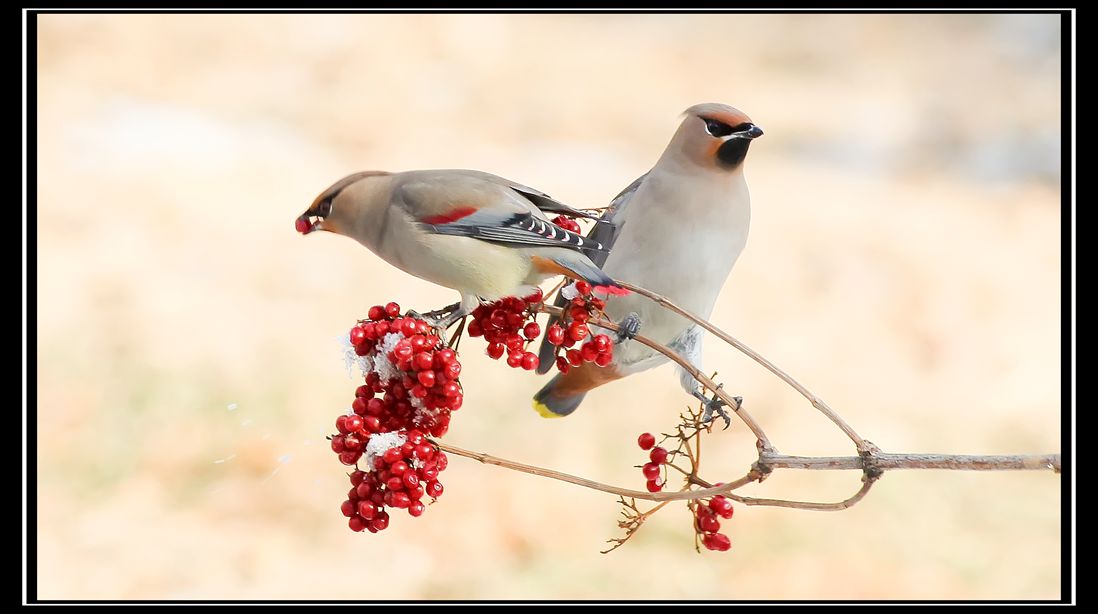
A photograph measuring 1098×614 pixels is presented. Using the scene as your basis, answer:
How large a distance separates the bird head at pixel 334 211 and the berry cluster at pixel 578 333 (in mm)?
326

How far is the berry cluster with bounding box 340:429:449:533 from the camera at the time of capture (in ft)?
4.35

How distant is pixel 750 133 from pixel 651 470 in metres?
0.54

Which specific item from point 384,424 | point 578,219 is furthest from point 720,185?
point 384,424

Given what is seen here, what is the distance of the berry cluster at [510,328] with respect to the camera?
1.45 m

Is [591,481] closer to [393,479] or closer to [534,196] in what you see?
[393,479]

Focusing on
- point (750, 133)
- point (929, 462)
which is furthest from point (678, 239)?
point (929, 462)

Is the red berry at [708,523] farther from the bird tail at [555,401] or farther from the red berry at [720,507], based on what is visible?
the bird tail at [555,401]

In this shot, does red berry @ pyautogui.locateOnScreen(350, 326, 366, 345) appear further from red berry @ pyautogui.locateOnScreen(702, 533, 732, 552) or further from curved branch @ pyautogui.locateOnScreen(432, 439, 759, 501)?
red berry @ pyautogui.locateOnScreen(702, 533, 732, 552)

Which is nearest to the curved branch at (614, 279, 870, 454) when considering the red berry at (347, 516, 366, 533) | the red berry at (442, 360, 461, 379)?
the red berry at (442, 360, 461, 379)

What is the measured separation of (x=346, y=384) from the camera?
386 centimetres

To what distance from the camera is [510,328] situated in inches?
57.4

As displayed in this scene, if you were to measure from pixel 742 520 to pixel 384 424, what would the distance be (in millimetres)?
2896
